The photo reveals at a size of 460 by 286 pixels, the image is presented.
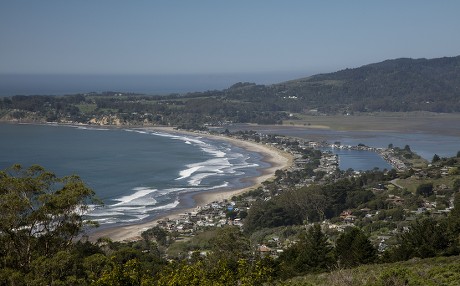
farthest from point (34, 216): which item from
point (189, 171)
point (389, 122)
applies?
point (389, 122)

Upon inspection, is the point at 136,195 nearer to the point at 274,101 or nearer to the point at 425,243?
the point at 425,243

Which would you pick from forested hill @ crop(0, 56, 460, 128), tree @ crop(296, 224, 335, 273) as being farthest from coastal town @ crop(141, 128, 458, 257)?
forested hill @ crop(0, 56, 460, 128)

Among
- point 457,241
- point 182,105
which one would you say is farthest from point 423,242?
point 182,105

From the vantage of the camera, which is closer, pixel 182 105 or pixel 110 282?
pixel 110 282

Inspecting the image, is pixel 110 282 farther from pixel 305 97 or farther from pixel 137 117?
pixel 305 97

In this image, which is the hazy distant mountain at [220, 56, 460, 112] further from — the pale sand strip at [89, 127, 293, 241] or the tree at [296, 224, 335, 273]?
the tree at [296, 224, 335, 273]

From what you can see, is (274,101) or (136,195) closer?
(136,195)
